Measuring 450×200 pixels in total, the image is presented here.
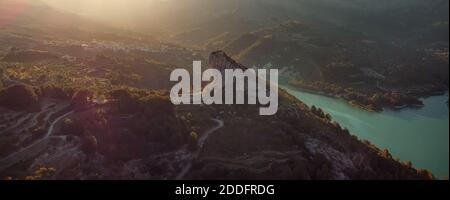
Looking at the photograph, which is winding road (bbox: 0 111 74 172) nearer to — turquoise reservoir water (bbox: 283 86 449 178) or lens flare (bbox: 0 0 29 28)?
turquoise reservoir water (bbox: 283 86 449 178)

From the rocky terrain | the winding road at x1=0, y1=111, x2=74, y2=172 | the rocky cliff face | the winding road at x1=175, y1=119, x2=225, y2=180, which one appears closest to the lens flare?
the rocky terrain

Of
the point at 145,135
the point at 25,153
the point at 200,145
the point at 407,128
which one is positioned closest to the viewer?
the point at 25,153

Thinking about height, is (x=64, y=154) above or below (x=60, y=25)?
below

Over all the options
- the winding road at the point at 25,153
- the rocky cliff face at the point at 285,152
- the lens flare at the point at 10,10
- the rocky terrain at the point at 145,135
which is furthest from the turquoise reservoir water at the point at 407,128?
the lens flare at the point at 10,10

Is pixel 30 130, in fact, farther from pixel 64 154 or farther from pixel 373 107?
pixel 373 107

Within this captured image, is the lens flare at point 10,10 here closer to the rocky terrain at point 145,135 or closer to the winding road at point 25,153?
the rocky terrain at point 145,135

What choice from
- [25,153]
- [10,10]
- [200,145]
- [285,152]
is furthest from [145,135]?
[10,10]

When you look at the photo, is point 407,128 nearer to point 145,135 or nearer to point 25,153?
point 145,135

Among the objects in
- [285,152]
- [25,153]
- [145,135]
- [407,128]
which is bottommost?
[407,128]

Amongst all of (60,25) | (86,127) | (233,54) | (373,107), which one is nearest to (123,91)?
(86,127)
